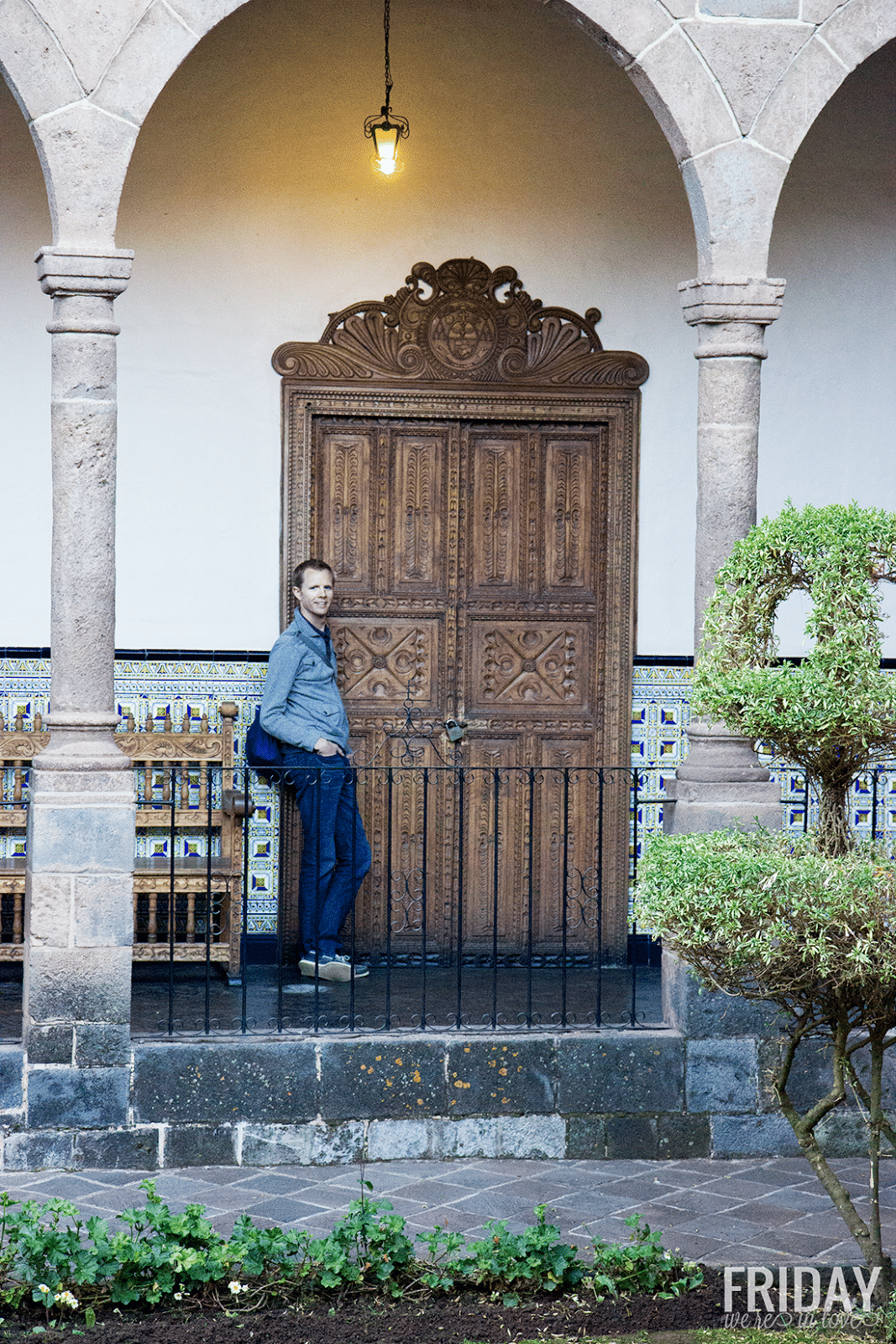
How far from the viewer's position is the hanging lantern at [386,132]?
716cm

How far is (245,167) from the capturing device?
734cm

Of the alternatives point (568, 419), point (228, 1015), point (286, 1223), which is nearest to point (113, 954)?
point (228, 1015)

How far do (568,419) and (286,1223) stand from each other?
3.97 m

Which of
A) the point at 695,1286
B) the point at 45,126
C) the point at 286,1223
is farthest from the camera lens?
the point at 45,126

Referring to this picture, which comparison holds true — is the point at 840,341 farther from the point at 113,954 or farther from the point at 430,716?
the point at 113,954

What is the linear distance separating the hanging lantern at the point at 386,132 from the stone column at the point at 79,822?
1970 mm

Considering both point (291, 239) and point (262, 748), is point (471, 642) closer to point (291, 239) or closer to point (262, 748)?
point (262, 748)

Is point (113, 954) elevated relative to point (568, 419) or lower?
lower

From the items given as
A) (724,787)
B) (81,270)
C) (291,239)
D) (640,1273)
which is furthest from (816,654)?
(291,239)

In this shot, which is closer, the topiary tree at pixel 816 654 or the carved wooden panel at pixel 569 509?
the topiary tree at pixel 816 654

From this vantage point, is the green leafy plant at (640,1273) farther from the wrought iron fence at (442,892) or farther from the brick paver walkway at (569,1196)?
the wrought iron fence at (442,892)

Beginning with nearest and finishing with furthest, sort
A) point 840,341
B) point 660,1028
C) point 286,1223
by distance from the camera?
point 286,1223 → point 660,1028 → point 840,341

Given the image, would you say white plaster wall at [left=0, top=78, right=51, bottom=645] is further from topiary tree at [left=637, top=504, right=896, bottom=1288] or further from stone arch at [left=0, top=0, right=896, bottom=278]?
topiary tree at [left=637, top=504, right=896, bottom=1288]

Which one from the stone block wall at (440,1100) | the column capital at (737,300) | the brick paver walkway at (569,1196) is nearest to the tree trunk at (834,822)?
the brick paver walkway at (569,1196)
